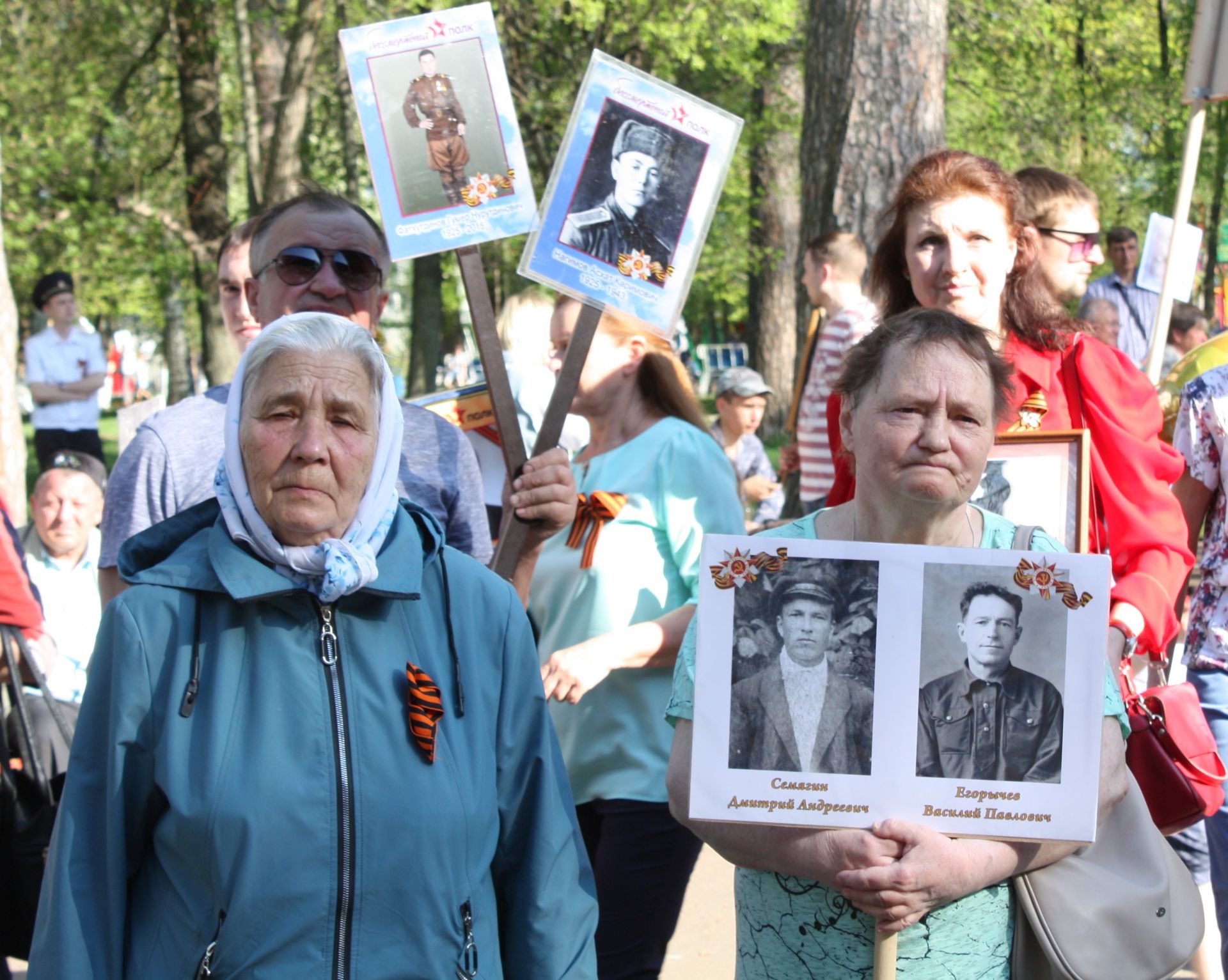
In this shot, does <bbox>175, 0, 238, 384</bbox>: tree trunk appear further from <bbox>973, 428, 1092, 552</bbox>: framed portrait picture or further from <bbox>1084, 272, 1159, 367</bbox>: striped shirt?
<bbox>973, 428, 1092, 552</bbox>: framed portrait picture

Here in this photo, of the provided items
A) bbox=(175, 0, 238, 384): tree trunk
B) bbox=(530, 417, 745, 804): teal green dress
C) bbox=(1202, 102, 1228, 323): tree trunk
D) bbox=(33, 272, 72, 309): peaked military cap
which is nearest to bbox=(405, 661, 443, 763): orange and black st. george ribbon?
bbox=(530, 417, 745, 804): teal green dress

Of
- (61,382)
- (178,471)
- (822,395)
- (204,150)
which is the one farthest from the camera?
(204,150)

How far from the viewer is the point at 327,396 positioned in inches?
89.4

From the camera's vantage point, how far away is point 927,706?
2125 mm

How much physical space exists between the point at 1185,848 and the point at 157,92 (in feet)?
55.7

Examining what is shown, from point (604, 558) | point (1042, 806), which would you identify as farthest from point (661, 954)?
point (1042, 806)

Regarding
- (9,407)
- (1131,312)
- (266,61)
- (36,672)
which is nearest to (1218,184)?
(1131,312)

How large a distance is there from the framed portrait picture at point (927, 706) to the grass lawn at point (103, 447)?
33.7ft

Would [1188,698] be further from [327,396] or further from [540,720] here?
[327,396]

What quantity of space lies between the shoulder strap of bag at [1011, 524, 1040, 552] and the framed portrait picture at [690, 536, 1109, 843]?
267mm

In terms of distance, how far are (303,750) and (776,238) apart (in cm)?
1794

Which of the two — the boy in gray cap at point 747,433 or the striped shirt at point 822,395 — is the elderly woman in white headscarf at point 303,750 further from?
the boy in gray cap at point 747,433

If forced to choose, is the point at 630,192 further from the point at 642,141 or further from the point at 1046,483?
the point at 1046,483

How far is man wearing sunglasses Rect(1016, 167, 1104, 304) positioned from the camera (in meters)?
3.76
